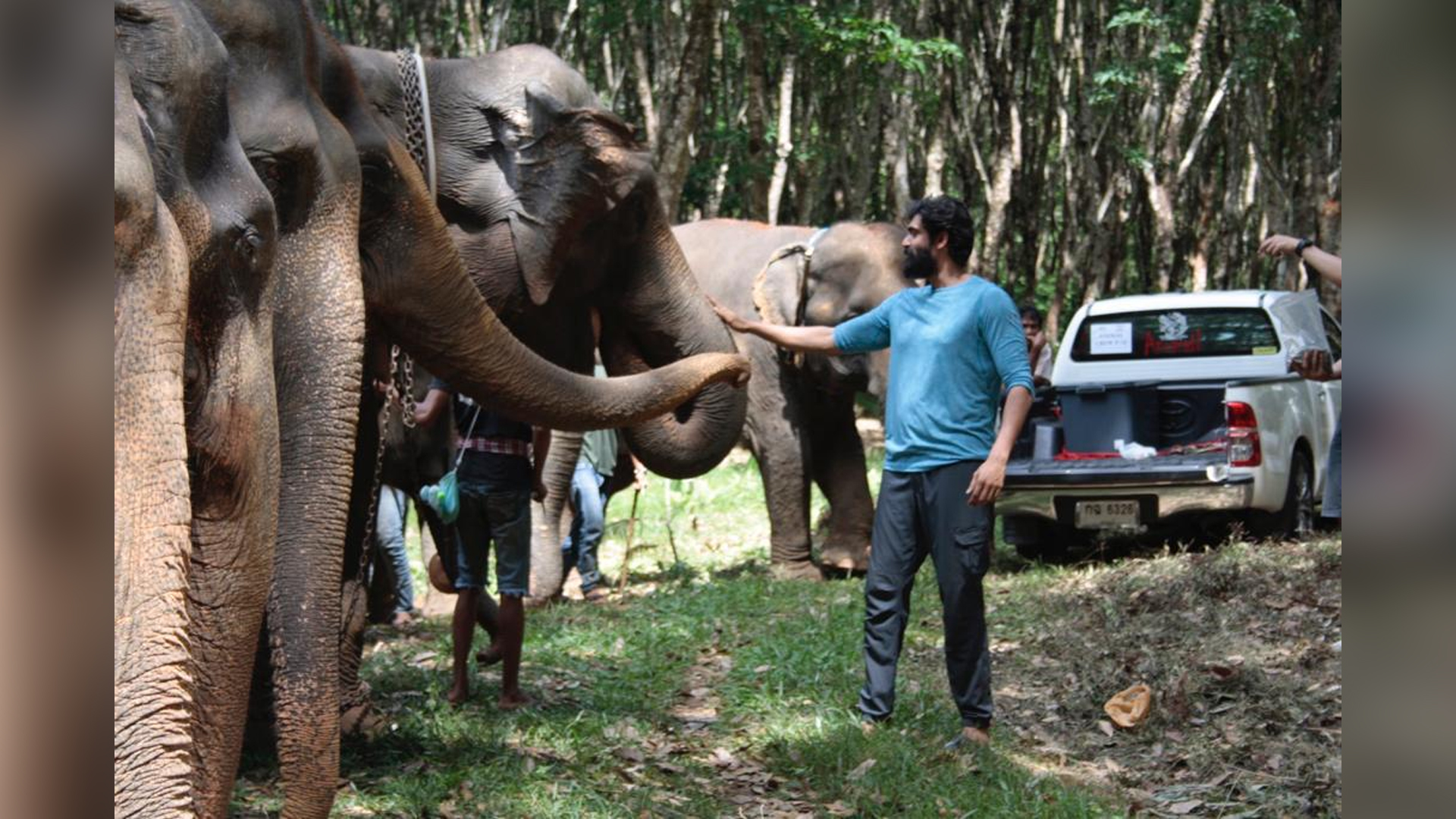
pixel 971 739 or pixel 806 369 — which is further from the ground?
pixel 806 369

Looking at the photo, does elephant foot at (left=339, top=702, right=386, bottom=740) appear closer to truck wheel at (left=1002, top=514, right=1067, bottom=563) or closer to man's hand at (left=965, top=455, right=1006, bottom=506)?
man's hand at (left=965, top=455, right=1006, bottom=506)

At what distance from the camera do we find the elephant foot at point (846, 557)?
41.5ft

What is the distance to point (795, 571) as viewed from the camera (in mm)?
12586

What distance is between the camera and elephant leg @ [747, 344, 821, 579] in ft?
41.3

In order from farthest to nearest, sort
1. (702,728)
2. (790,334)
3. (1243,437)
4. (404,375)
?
(1243,437) < (790,334) < (702,728) < (404,375)

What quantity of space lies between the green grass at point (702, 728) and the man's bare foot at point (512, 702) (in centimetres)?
7

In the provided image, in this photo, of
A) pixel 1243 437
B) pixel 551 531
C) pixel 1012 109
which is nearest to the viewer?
pixel 551 531

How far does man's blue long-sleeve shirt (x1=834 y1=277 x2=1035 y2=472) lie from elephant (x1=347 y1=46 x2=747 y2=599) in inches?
32.1

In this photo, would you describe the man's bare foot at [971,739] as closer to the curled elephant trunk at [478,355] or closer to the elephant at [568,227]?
the elephant at [568,227]

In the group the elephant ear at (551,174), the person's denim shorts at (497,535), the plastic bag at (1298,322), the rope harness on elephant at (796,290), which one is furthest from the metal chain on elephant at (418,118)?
the plastic bag at (1298,322)

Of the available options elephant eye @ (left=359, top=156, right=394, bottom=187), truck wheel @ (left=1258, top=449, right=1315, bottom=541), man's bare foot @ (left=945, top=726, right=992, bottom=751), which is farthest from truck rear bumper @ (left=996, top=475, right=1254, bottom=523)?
elephant eye @ (left=359, top=156, right=394, bottom=187)

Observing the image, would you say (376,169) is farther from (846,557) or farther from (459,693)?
(846,557)

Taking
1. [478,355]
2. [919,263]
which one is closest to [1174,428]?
[919,263]

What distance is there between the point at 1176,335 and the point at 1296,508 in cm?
172
